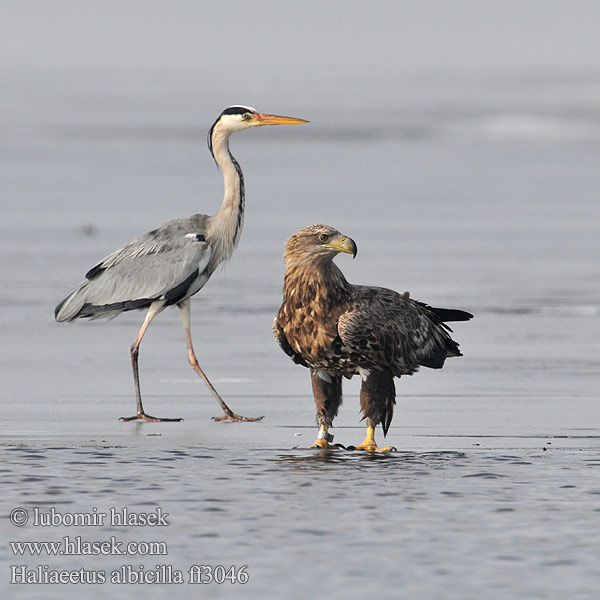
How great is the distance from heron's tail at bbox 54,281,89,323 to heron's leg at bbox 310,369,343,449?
2953 millimetres

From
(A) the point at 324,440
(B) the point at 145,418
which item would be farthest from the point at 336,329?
(B) the point at 145,418

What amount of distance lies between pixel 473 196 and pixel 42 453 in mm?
25073

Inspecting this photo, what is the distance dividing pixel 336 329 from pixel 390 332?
0.37 metres

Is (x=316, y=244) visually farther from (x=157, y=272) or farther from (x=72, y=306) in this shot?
(x=72, y=306)

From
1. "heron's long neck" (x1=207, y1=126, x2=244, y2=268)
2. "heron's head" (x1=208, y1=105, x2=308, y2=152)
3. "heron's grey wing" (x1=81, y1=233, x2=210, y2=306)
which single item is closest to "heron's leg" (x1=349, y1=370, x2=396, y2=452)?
"heron's grey wing" (x1=81, y1=233, x2=210, y2=306)

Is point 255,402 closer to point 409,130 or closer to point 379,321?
point 379,321

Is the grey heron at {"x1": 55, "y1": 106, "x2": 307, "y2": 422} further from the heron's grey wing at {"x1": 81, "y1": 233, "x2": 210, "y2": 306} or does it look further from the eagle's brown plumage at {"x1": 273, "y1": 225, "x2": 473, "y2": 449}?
the eagle's brown plumage at {"x1": 273, "y1": 225, "x2": 473, "y2": 449}

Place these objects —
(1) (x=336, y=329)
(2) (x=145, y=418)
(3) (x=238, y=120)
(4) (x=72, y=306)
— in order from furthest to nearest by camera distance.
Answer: (3) (x=238, y=120)
(4) (x=72, y=306)
(2) (x=145, y=418)
(1) (x=336, y=329)

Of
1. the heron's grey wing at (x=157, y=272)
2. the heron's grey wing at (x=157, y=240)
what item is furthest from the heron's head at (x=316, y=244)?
the heron's grey wing at (x=157, y=240)

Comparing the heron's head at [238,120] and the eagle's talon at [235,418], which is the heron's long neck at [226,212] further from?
the eagle's talon at [235,418]

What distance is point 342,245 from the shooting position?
981cm

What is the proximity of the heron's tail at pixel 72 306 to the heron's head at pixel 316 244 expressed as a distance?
303 centimetres

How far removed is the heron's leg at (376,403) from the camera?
32.5 ft

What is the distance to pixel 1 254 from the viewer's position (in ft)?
76.2
